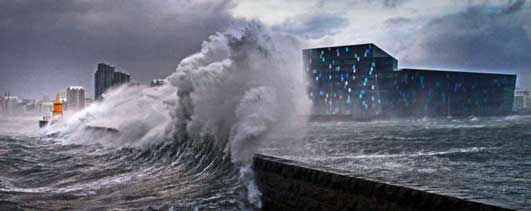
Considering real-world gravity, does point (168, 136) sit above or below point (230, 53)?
below

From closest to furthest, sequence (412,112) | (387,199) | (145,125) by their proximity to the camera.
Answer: (387,199)
(145,125)
(412,112)

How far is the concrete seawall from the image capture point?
5613 mm

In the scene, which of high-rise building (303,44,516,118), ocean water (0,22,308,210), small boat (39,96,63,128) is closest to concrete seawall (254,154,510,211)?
ocean water (0,22,308,210)

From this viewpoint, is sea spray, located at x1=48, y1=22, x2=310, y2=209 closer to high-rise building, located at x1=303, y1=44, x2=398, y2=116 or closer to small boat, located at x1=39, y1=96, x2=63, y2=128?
small boat, located at x1=39, y1=96, x2=63, y2=128

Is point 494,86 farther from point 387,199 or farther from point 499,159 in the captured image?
point 387,199

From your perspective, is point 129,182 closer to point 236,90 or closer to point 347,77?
point 236,90

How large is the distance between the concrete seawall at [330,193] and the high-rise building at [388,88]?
94.5 meters

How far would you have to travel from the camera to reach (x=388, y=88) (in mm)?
103938

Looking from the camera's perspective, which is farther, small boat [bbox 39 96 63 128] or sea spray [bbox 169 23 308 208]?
small boat [bbox 39 96 63 128]

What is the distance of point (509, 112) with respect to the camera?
120188 mm

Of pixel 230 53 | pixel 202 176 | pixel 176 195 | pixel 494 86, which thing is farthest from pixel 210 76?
pixel 494 86

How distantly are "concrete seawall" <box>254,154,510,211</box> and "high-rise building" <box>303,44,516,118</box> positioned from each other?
94.5 m

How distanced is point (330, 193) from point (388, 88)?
101m

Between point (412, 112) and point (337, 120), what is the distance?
790 inches
